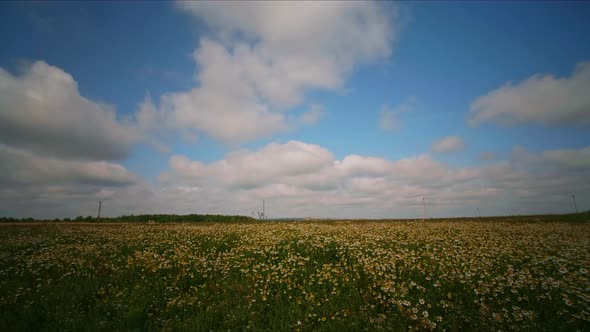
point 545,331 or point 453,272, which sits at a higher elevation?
point 453,272

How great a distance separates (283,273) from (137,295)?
6.00m

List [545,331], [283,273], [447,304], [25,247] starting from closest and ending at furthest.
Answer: [545,331] → [447,304] → [283,273] → [25,247]

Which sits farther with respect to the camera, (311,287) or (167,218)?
(167,218)

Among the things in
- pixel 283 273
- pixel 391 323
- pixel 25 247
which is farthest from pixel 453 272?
pixel 25 247

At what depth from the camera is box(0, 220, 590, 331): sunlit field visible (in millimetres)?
8609

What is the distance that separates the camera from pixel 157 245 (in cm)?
1802

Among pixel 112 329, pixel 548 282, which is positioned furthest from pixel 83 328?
pixel 548 282

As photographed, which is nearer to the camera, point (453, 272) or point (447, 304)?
point (447, 304)

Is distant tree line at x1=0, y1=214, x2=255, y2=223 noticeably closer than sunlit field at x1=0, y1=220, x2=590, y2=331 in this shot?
No

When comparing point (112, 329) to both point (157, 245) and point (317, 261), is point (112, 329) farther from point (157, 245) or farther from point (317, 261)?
point (157, 245)

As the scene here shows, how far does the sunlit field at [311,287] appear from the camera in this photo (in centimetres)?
861

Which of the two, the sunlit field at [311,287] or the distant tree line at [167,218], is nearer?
the sunlit field at [311,287]

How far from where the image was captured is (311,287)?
1086 cm

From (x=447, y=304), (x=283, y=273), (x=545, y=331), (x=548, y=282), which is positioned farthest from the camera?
(x=283, y=273)
